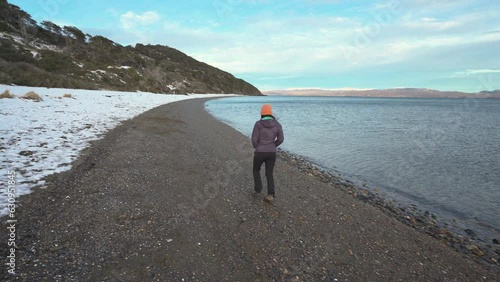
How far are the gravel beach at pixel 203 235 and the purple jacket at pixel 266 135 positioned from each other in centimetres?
152

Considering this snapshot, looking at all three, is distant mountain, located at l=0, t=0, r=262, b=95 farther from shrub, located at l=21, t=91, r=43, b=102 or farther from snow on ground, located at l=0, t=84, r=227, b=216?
snow on ground, located at l=0, t=84, r=227, b=216

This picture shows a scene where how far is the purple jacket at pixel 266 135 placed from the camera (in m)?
7.29

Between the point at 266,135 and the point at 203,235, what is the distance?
3.11m

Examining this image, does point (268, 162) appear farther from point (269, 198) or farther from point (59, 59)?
point (59, 59)

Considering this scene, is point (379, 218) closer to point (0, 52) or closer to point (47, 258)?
point (47, 258)

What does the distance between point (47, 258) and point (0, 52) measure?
5271cm

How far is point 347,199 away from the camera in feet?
28.9

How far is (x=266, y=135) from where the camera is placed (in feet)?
24.1

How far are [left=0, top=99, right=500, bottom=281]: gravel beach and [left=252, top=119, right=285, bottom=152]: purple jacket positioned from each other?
1.52 m

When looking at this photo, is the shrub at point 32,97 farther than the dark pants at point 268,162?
Yes

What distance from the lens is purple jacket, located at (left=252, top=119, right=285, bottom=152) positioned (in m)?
7.29

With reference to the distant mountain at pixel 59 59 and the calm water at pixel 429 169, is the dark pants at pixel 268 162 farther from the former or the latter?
the distant mountain at pixel 59 59

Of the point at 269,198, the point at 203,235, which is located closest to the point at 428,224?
the point at 269,198

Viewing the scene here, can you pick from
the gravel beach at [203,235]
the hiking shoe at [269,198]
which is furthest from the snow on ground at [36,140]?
the hiking shoe at [269,198]
